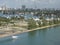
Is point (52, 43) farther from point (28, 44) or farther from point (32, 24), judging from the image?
point (32, 24)

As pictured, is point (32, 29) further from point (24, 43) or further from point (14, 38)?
point (24, 43)

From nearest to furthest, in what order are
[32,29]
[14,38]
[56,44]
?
[56,44] < [14,38] < [32,29]

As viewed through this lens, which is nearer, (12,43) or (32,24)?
(12,43)

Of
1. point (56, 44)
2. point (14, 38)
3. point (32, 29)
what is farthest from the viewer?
point (32, 29)

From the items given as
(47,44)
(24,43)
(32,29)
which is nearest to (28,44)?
(24,43)

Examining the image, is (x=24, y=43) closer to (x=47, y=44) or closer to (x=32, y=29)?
(x=47, y=44)

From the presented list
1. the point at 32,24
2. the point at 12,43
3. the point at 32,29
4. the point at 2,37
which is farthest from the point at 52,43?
the point at 32,24

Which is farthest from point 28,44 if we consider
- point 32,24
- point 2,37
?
point 32,24

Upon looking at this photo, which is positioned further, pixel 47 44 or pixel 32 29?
pixel 32 29
